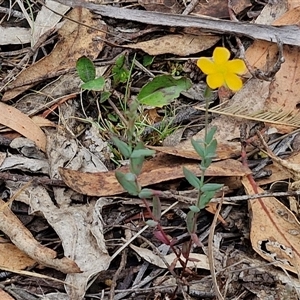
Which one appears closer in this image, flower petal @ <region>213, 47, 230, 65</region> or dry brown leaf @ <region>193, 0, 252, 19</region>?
flower petal @ <region>213, 47, 230, 65</region>

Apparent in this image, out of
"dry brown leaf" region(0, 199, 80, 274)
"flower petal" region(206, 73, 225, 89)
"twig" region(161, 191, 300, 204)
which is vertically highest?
"flower petal" region(206, 73, 225, 89)

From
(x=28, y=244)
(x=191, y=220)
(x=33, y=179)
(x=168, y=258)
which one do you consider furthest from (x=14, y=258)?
(x=191, y=220)

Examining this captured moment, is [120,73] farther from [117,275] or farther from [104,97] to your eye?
[117,275]

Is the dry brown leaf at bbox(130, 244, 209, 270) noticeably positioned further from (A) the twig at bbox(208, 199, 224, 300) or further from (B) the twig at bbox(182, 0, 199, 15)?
(B) the twig at bbox(182, 0, 199, 15)

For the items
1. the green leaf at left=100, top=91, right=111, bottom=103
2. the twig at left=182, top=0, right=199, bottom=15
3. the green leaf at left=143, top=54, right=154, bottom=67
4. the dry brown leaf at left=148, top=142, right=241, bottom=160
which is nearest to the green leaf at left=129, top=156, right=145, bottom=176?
the dry brown leaf at left=148, top=142, right=241, bottom=160

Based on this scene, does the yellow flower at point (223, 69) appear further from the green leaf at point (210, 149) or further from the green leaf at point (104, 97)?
the green leaf at point (104, 97)

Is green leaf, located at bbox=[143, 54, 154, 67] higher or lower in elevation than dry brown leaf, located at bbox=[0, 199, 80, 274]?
higher

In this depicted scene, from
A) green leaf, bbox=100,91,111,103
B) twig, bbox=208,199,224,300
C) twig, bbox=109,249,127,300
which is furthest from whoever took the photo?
green leaf, bbox=100,91,111,103

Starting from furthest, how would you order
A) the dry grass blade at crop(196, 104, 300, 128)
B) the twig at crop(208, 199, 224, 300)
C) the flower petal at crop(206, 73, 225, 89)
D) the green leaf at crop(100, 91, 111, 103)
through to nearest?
1. the green leaf at crop(100, 91, 111, 103)
2. the dry grass blade at crop(196, 104, 300, 128)
3. the twig at crop(208, 199, 224, 300)
4. the flower petal at crop(206, 73, 225, 89)
